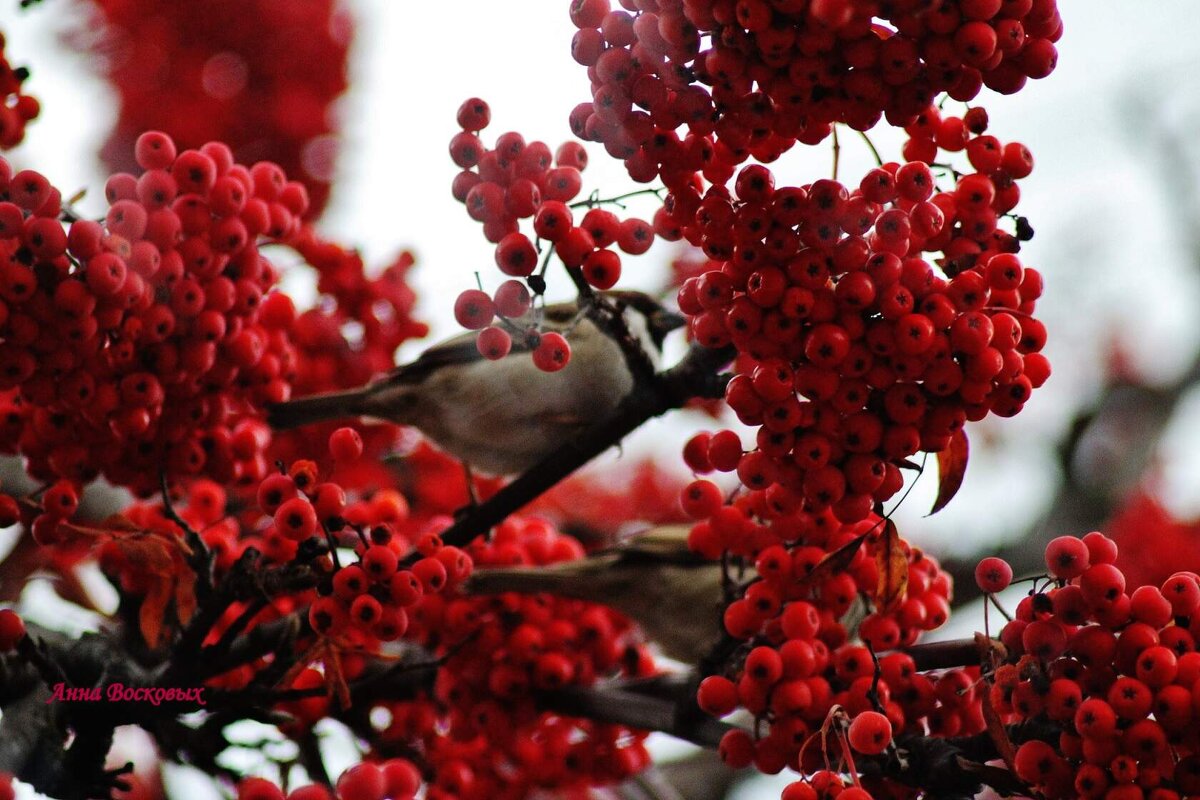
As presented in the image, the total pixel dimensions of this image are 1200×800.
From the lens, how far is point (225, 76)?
395 cm

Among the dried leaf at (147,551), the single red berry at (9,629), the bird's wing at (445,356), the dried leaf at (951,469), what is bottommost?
the dried leaf at (951,469)

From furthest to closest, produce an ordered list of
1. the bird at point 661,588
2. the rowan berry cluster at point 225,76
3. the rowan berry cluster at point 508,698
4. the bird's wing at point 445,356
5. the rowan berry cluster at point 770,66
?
the rowan berry cluster at point 225,76
the bird's wing at point 445,356
the bird at point 661,588
the rowan berry cluster at point 508,698
the rowan berry cluster at point 770,66

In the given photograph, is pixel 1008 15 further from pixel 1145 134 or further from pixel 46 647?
pixel 1145 134

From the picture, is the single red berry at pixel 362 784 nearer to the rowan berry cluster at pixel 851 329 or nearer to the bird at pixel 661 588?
the rowan berry cluster at pixel 851 329

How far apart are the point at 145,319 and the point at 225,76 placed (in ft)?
7.79

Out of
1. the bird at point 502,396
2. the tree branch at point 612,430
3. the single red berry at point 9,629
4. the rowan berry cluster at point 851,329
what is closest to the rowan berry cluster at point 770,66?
the rowan berry cluster at point 851,329

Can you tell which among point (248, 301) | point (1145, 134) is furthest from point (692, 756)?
point (1145, 134)

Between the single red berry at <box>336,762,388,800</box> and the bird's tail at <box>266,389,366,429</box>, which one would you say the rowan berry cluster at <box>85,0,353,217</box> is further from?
the single red berry at <box>336,762,388,800</box>

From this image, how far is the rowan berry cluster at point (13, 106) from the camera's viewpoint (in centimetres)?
196

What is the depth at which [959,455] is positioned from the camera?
5.20 ft

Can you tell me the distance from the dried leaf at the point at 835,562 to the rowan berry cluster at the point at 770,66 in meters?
0.54

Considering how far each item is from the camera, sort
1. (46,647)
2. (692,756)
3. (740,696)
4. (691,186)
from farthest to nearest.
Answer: (692,756) → (46,647) → (740,696) → (691,186)

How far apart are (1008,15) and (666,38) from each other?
38 cm

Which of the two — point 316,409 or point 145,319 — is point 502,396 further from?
point 145,319
